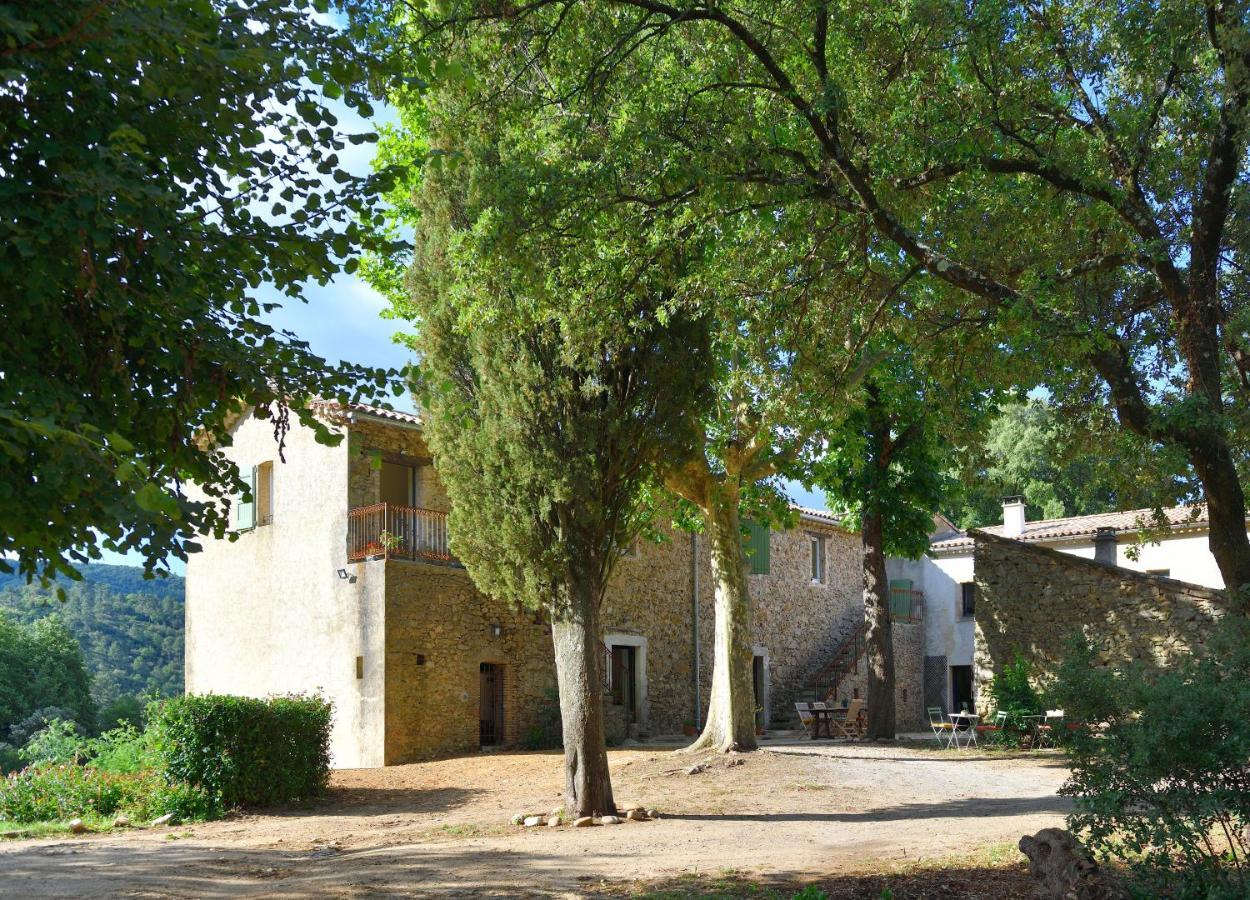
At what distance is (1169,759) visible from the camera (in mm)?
6461

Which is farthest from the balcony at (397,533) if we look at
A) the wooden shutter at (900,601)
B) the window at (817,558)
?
the wooden shutter at (900,601)

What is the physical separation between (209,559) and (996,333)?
732 inches

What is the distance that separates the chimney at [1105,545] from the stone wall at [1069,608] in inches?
225

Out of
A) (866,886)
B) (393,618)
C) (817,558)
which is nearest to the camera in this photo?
(866,886)

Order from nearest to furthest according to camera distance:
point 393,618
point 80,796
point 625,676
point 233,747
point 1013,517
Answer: point 233,747, point 80,796, point 393,618, point 625,676, point 1013,517

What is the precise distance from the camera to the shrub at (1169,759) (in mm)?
6371

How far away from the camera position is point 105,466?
4238mm

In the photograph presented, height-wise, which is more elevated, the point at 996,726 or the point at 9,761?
the point at 996,726

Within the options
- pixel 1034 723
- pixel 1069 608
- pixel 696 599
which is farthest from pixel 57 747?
pixel 1069 608

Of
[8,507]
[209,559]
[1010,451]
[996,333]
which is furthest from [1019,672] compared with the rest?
[1010,451]

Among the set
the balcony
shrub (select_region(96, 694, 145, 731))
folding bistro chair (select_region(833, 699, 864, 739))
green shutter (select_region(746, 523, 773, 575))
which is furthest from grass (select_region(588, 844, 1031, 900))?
shrub (select_region(96, 694, 145, 731))

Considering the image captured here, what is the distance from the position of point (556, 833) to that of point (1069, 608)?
11497 mm

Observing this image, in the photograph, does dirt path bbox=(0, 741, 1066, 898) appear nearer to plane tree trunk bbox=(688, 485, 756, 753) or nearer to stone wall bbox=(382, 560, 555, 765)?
plane tree trunk bbox=(688, 485, 756, 753)

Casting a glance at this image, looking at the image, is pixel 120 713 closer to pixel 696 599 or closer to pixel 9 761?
pixel 9 761
